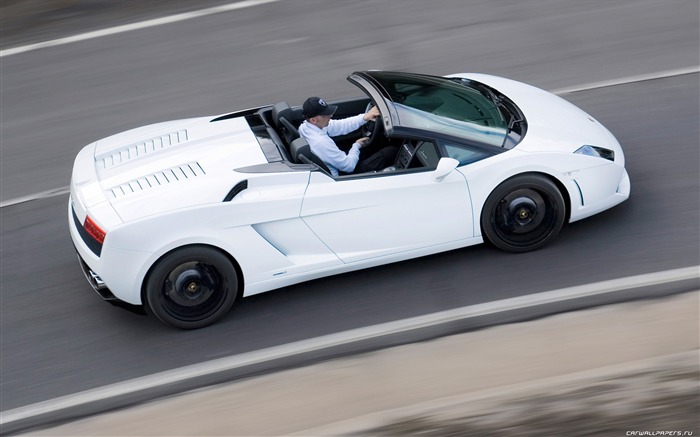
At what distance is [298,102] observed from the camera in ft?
30.9

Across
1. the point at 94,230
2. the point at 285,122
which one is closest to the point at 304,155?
the point at 285,122

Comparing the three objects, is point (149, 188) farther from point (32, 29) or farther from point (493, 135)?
point (32, 29)

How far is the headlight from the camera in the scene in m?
6.39

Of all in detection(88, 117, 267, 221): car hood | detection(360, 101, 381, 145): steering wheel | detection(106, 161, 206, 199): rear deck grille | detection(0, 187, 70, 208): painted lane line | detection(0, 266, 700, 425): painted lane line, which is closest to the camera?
detection(0, 266, 700, 425): painted lane line

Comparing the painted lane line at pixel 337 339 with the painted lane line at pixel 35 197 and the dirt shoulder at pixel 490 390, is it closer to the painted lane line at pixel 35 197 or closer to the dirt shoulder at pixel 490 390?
the dirt shoulder at pixel 490 390

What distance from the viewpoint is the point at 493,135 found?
635 centimetres

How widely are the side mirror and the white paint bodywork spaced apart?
1 cm

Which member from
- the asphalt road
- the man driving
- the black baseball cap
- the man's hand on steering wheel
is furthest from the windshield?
the asphalt road

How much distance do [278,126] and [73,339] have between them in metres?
2.33

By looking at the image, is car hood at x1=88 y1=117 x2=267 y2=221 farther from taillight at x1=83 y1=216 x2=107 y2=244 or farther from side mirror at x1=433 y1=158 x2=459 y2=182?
side mirror at x1=433 y1=158 x2=459 y2=182

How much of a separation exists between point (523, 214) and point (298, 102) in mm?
3824

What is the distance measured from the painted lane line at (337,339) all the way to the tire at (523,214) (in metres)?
0.48

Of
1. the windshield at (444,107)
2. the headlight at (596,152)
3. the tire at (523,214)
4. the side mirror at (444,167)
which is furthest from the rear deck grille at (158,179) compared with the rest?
the headlight at (596,152)

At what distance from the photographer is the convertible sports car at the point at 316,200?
5.89 m
